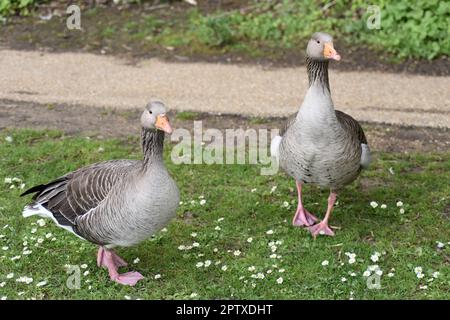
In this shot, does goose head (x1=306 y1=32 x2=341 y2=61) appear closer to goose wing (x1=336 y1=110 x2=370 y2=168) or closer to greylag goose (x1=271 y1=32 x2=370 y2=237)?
greylag goose (x1=271 y1=32 x2=370 y2=237)

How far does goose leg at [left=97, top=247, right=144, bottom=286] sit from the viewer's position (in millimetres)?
5582

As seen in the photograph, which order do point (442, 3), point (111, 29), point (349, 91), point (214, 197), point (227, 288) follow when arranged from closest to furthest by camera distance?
1. point (227, 288)
2. point (214, 197)
3. point (349, 91)
4. point (442, 3)
5. point (111, 29)

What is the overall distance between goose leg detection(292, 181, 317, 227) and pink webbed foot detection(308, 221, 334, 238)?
123 mm

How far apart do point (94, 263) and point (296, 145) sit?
1.95 metres

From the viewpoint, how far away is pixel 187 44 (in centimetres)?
1119

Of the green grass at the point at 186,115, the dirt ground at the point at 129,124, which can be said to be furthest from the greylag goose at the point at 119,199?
the green grass at the point at 186,115

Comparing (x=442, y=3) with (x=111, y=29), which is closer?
(x=442, y=3)

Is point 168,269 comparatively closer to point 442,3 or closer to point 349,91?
point 349,91

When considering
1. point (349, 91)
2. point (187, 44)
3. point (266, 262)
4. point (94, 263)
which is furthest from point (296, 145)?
point (187, 44)

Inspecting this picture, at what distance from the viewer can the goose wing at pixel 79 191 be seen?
215 inches

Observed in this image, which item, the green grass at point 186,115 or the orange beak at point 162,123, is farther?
the green grass at point 186,115

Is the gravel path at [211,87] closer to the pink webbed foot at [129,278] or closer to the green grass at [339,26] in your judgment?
the green grass at [339,26]

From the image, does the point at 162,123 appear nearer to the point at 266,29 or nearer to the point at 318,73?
the point at 318,73

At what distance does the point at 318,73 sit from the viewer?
231 inches
